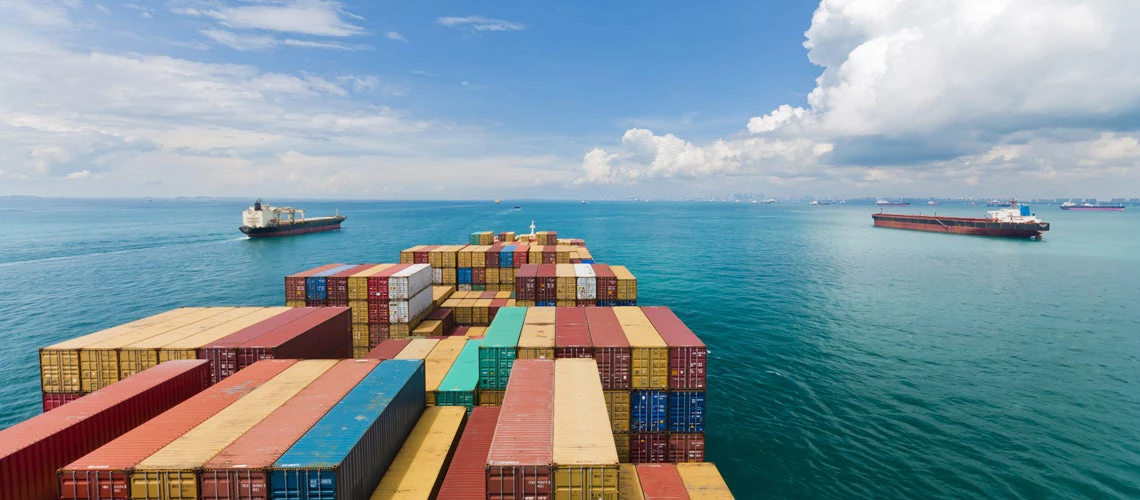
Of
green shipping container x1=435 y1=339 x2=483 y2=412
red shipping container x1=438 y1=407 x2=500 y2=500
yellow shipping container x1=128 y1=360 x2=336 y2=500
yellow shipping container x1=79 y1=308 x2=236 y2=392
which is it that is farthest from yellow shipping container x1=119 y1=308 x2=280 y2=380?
red shipping container x1=438 y1=407 x2=500 y2=500

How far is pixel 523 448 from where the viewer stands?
12.2 meters

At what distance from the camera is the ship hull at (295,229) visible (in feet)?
396

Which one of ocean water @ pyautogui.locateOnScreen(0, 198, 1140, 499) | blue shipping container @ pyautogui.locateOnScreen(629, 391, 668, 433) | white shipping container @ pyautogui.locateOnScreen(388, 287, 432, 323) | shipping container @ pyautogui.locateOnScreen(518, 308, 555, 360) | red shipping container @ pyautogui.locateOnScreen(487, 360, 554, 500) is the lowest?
ocean water @ pyautogui.locateOnScreen(0, 198, 1140, 499)

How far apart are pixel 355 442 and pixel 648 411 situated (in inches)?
487

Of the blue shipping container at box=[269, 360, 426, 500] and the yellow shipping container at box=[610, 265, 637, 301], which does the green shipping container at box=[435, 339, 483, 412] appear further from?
the yellow shipping container at box=[610, 265, 637, 301]

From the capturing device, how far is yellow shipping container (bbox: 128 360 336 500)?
1077 centimetres

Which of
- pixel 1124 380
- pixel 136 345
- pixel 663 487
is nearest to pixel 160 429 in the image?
pixel 136 345

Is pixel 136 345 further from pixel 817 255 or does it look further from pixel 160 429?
pixel 817 255

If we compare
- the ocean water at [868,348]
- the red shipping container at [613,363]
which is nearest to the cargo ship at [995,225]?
the ocean water at [868,348]

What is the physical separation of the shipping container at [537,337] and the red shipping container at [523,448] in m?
4.67

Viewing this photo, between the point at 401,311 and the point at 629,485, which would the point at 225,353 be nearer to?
the point at 401,311

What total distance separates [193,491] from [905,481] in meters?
29.5

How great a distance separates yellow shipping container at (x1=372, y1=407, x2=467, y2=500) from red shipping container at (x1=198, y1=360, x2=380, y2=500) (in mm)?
2966

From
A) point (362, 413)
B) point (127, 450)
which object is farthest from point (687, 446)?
point (127, 450)
